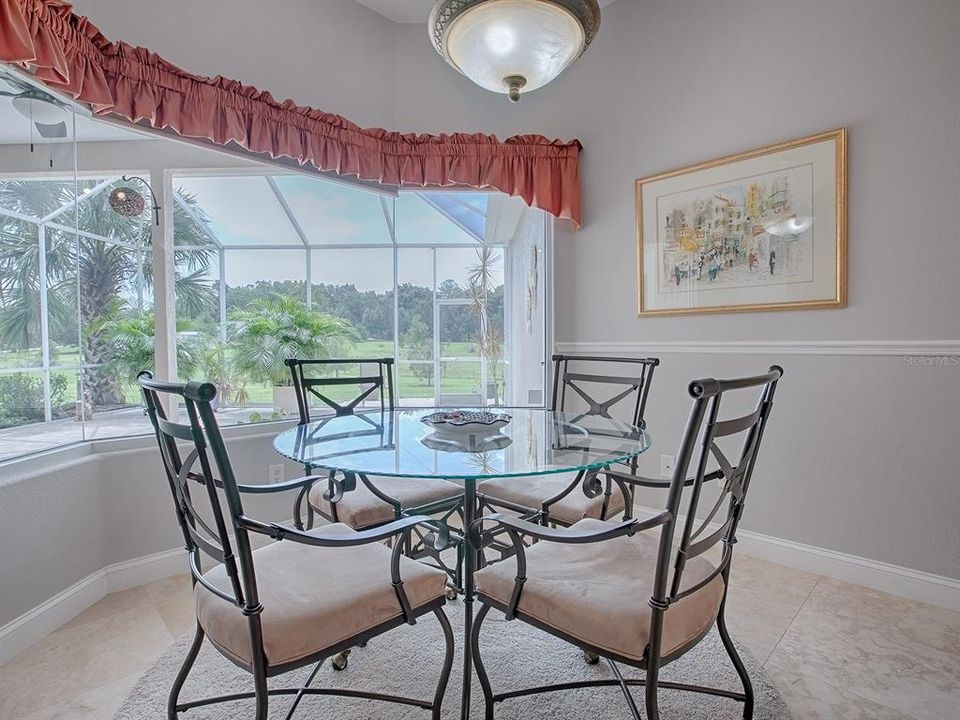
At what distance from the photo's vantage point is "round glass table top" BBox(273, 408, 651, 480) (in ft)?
4.81

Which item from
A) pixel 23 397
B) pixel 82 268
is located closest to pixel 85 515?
pixel 23 397

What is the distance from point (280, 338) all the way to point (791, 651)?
9.29 feet

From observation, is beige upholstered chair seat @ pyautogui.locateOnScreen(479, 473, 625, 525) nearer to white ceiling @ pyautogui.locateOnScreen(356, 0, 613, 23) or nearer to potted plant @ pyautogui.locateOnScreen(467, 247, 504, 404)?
potted plant @ pyautogui.locateOnScreen(467, 247, 504, 404)

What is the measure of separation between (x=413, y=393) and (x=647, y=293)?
1.64 meters

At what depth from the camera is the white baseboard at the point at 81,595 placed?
5.99 ft

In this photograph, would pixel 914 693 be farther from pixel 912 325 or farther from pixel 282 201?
pixel 282 201

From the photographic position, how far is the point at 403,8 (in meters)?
3.11

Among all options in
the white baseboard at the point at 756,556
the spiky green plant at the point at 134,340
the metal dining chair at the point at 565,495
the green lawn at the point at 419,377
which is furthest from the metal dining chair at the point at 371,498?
the white baseboard at the point at 756,556

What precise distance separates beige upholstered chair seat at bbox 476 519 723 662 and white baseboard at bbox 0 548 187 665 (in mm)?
1679

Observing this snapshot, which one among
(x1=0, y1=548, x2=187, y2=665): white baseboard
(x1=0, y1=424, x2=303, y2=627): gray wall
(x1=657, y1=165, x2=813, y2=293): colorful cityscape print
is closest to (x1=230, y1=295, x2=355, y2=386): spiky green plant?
(x1=0, y1=424, x2=303, y2=627): gray wall

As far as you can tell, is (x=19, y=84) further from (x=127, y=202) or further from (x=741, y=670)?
(x=741, y=670)

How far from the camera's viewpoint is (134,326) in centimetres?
252

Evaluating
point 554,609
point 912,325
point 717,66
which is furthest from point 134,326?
point 912,325

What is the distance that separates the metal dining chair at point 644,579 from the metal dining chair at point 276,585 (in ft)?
0.74
